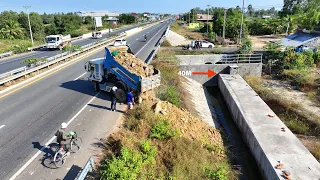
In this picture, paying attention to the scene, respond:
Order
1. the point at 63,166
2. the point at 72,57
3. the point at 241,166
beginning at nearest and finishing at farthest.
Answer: the point at 63,166 → the point at 241,166 → the point at 72,57

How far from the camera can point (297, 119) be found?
1673cm

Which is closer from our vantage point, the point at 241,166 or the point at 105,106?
the point at 241,166

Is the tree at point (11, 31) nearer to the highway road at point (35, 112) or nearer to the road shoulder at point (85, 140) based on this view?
the highway road at point (35, 112)

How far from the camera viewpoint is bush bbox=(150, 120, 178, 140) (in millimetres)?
11375

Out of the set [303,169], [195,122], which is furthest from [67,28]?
[303,169]

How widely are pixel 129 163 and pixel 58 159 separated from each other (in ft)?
9.00

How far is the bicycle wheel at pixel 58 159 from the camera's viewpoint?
9.36 m

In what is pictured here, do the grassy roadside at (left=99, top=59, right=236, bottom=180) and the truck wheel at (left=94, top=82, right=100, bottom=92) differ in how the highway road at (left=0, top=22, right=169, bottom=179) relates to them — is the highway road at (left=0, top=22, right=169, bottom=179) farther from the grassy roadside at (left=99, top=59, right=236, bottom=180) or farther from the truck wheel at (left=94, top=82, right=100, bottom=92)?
the grassy roadside at (left=99, top=59, right=236, bottom=180)

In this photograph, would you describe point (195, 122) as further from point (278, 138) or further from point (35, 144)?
point (35, 144)

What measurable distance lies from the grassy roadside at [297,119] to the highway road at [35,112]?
10863mm

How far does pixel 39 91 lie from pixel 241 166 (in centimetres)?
1400

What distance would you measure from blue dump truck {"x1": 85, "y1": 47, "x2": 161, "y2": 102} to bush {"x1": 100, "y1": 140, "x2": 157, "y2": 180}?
481cm

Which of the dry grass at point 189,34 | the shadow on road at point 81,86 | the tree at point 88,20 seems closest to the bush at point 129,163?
the shadow on road at point 81,86

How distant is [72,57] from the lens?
103ft
